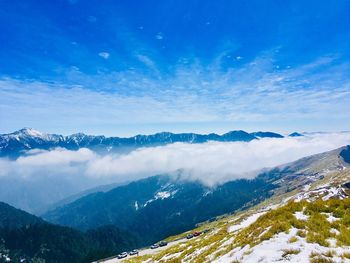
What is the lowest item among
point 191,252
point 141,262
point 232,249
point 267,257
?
point 141,262

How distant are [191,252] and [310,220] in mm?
14014

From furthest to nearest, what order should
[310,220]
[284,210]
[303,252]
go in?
1. [284,210]
2. [310,220]
3. [303,252]

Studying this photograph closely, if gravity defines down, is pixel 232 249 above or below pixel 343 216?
below

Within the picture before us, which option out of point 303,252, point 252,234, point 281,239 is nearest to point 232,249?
point 252,234

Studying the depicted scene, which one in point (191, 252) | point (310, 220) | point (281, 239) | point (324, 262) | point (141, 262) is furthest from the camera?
point (141, 262)

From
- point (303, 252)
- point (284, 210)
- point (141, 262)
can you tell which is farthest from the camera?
point (141, 262)

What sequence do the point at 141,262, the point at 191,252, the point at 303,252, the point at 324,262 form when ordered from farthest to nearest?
the point at 141,262, the point at 191,252, the point at 303,252, the point at 324,262

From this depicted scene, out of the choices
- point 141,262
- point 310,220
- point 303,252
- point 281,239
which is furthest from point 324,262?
point 141,262

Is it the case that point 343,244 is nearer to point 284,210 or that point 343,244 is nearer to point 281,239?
point 281,239

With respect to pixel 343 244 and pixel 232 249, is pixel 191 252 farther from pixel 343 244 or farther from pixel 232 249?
pixel 343 244

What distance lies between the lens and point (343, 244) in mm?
15055

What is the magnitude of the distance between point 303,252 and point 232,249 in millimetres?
6066

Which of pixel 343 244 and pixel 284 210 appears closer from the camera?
pixel 343 244

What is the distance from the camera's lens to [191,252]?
96.5 ft
